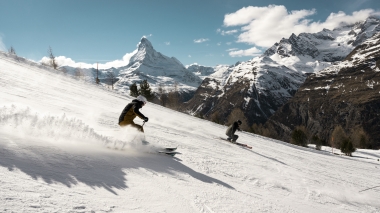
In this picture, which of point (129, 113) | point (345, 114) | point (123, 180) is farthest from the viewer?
point (345, 114)

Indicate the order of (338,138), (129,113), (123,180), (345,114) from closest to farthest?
(123,180) < (129,113) < (338,138) < (345,114)

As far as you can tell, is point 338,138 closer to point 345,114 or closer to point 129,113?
point 345,114

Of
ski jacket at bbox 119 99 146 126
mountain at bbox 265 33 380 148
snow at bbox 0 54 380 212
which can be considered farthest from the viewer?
mountain at bbox 265 33 380 148

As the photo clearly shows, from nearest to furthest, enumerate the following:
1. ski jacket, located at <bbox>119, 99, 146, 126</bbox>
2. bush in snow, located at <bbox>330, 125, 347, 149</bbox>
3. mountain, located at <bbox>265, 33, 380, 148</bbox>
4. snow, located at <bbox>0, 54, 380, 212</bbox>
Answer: snow, located at <bbox>0, 54, 380, 212</bbox> < ski jacket, located at <bbox>119, 99, 146, 126</bbox> < bush in snow, located at <bbox>330, 125, 347, 149</bbox> < mountain, located at <bbox>265, 33, 380, 148</bbox>

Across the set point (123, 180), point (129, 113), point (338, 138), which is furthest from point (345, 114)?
point (123, 180)

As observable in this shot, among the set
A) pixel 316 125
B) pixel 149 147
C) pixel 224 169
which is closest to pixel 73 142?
pixel 149 147

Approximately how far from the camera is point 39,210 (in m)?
3.45

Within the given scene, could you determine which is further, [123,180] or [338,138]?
[338,138]

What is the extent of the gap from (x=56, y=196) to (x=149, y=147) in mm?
4287

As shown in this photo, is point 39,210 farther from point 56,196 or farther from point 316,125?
point 316,125

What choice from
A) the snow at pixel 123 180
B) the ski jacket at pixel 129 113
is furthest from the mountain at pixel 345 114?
the ski jacket at pixel 129 113

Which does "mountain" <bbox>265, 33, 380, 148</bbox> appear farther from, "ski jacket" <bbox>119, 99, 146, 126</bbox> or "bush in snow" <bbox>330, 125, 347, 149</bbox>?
"ski jacket" <bbox>119, 99, 146, 126</bbox>

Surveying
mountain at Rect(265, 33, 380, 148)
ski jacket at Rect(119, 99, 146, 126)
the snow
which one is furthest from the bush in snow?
ski jacket at Rect(119, 99, 146, 126)

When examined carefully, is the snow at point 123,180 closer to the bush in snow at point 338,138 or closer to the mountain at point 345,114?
the bush in snow at point 338,138
